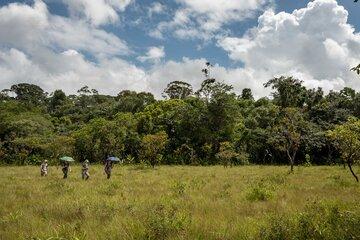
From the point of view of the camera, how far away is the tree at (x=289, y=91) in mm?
64500

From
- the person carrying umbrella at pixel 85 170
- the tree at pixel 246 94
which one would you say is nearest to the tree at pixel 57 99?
the tree at pixel 246 94

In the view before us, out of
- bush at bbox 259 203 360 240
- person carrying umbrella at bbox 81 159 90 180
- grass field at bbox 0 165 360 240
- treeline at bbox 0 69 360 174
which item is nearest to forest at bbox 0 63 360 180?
treeline at bbox 0 69 360 174

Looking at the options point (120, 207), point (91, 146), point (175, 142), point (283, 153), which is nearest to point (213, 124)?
point (175, 142)

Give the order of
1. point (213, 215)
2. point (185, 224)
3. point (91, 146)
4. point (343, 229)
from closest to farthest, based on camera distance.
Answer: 1. point (343, 229)
2. point (185, 224)
3. point (213, 215)
4. point (91, 146)

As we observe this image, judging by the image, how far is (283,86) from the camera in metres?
66.0

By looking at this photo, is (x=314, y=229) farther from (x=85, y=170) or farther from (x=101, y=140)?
(x=101, y=140)

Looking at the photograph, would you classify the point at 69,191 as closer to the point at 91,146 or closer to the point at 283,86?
the point at 91,146

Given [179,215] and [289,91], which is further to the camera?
[289,91]

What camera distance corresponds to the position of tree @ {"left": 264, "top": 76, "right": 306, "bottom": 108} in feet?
212

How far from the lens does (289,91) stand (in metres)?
65.7

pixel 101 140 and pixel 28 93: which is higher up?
pixel 28 93

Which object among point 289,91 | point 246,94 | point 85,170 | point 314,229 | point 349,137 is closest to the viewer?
point 314,229

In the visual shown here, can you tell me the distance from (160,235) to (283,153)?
4707 cm

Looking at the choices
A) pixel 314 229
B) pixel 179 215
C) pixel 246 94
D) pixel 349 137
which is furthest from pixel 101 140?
pixel 314 229
